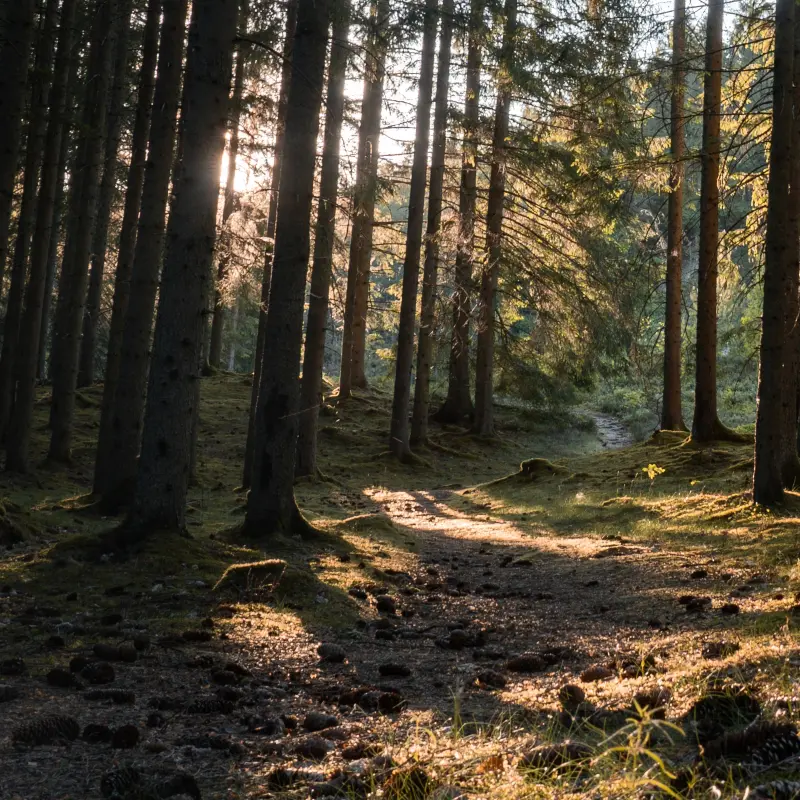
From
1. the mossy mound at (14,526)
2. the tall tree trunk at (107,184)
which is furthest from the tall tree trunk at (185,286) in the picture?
the tall tree trunk at (107,184)

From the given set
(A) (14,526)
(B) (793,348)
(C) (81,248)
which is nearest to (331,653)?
(A) (14,526)

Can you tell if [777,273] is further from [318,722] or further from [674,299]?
[674,299]

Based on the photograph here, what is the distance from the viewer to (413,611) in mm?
6527

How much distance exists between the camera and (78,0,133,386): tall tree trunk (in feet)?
47.6

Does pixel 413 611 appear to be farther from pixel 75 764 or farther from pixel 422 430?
pixel 422 430

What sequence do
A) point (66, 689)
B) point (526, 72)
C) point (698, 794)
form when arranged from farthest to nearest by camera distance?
point (526, 72) < point (66, 689) < point (698, 794)

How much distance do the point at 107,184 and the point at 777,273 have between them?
1449cm

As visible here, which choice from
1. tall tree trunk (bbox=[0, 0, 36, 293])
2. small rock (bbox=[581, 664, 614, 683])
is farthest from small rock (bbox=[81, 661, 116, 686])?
tall tree trunk (bbox=[0, 0, 36, 293])

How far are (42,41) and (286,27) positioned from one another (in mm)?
3950

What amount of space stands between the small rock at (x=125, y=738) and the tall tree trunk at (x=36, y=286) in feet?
39.9

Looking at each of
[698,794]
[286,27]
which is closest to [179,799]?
[698,794]

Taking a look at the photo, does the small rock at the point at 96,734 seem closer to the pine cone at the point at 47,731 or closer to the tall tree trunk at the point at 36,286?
A: the pine cone at the point at 47,731

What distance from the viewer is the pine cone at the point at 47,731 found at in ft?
10.8

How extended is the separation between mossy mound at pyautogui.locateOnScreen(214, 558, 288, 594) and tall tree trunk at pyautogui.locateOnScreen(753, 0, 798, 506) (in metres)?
5.86
